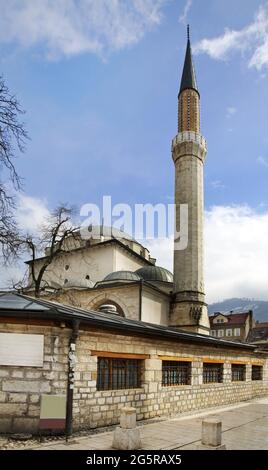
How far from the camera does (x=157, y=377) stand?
12211 millimetres

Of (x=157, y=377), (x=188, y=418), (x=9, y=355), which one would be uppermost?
(x=9, y=355)

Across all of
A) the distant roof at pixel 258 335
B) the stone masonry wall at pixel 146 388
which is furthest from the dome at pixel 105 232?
the stone masonry wall at pixel 146 388

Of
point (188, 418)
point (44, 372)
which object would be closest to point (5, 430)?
point (44, 372)

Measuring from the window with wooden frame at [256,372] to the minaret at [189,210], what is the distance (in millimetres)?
7229

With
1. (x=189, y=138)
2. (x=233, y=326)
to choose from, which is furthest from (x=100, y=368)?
(x=233, y=326)

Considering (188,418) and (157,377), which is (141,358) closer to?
(157,377)

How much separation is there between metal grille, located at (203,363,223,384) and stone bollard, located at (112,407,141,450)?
8.66 metres

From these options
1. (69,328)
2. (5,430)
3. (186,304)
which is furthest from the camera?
(186,304)

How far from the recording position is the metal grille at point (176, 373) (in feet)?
42.7

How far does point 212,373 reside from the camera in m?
16.5

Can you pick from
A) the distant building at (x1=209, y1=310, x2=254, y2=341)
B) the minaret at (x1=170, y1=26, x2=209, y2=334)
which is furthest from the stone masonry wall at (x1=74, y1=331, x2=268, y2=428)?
the distant building at (x1=209, y1=310, x2=254, y2=341)

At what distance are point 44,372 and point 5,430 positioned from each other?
1.33m

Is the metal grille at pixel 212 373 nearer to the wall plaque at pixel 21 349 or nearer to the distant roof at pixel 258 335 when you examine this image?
the wall plaque at pixel 21 349

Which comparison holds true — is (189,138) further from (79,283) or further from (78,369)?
(78,369)
